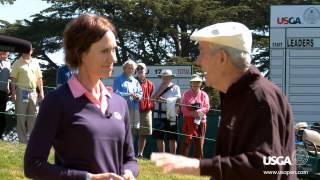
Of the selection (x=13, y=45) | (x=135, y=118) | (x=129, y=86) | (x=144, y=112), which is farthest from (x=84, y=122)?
(x=144, y=112)

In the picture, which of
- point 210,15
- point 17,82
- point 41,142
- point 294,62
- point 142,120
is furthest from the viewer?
point 210,15

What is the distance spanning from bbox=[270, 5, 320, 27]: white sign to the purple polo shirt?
1788 cm

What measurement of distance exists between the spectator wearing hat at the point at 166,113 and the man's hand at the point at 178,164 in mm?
9600

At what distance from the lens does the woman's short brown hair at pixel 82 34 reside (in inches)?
132

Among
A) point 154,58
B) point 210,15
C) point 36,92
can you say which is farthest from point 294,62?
point 154,58

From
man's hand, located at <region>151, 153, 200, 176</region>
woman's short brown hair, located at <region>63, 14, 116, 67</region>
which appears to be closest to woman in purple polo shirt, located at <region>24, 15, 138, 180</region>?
woman's short brown hair, located at <region>63, 14, 116, 67</region>

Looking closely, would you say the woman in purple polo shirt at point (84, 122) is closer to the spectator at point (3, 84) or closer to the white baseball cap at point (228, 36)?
the white baseball cap at point (228, 36)

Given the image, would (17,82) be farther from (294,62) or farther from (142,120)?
(294,62)

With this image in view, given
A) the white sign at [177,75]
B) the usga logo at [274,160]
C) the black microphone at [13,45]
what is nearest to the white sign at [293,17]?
the white sign at [177,75]

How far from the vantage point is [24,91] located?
36.6ft

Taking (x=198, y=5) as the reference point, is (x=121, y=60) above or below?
below

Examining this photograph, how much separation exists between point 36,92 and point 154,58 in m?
25.6

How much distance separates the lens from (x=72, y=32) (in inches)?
133

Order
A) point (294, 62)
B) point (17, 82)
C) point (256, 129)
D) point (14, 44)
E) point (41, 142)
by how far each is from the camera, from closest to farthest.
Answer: point (14, 44), point (256, 129), point (41, 142), point (17, 82), point (294, 62)
